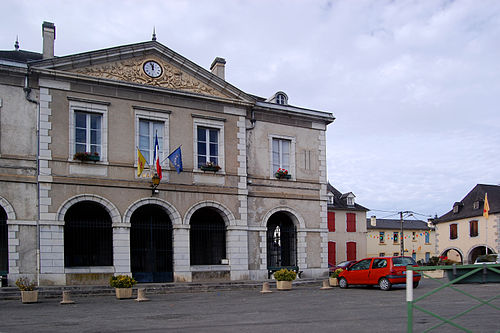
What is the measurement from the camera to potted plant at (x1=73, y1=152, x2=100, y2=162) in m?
18.9

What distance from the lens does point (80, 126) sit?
19375 mm

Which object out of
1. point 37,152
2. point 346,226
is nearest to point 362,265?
point 37,152

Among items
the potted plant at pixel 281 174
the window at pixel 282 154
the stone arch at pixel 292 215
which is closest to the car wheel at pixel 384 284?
the stone arch at pixel 292 215

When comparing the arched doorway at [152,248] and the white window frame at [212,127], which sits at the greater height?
the white window frame at [212,127]

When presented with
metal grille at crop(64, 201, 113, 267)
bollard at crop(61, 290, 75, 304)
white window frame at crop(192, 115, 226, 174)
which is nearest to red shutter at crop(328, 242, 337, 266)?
white window frame at crop(192, 115, 226, 174)

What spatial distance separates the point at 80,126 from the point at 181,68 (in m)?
4.82

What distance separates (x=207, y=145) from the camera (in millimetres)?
21812

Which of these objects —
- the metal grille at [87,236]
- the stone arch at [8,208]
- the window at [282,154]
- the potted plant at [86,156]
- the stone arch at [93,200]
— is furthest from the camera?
the window at [282,154]

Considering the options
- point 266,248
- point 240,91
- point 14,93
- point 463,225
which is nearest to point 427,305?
point 266,248

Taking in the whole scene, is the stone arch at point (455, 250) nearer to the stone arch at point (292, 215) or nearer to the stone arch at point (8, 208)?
the stone arch at point (292, 215)

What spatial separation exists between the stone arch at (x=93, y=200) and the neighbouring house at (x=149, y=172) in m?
0.04

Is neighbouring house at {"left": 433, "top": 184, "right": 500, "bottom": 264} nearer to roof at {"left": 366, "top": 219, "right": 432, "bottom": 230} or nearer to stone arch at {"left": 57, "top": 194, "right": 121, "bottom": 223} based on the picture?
roof at {"left": 366, "top": 219, "right": 432, "bottom": 230}

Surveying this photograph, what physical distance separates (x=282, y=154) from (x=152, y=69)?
701 cm

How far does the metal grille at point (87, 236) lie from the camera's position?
19.6 meters
